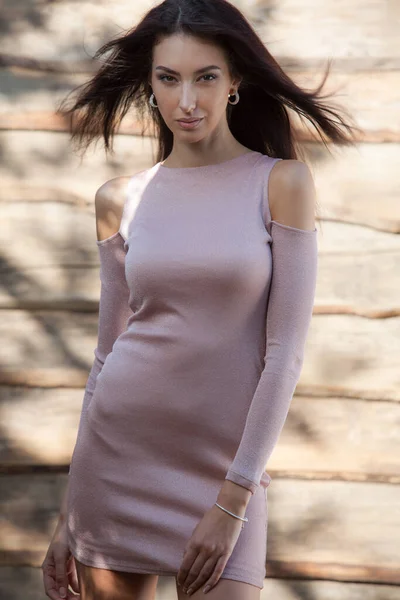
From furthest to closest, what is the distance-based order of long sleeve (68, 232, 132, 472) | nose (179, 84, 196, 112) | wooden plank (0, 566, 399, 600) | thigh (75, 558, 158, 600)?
wooden plank (0, 566, 399, 600) → long sleeve (68, 232, 132, 472) → thigh (75, 558, 158, 600) → nose (179, 84, 196, 112)

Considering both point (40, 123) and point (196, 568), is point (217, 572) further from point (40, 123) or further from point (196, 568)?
point (40, 123)

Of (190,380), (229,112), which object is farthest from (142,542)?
(229,112)

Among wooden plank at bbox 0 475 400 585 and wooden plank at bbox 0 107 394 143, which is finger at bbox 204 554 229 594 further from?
wooden plank at bbox 0 107 394 143

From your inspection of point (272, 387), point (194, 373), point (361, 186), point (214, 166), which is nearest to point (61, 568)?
point (194, 373)

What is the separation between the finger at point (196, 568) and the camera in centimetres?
204

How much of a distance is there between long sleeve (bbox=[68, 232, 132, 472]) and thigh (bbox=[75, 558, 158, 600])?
37 cm

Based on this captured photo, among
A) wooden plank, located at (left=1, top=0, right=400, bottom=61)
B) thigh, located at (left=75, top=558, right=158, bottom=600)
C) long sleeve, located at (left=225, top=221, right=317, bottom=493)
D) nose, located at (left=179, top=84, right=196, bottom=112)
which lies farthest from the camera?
wooden plank, located at (left=1, top=0, right=400, bottom=61)

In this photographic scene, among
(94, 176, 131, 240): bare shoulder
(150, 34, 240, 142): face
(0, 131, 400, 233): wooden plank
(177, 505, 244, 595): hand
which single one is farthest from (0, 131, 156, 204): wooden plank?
(177, 505, 244, 595): hand

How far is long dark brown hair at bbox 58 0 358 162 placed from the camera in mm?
2215

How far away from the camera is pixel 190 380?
85.8 inches

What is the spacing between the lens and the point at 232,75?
2.27 metres

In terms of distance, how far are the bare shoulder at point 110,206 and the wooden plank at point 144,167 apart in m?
0.79

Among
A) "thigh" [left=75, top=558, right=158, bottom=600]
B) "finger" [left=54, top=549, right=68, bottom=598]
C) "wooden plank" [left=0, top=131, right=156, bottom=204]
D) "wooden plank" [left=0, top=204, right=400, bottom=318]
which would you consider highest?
"wooden plank" [left=0, top=131, right=156, bottom=204]

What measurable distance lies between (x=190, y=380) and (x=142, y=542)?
16.1 inches
